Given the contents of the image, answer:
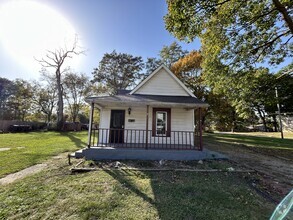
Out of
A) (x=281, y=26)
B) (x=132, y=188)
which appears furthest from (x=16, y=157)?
(x=281, y=26)

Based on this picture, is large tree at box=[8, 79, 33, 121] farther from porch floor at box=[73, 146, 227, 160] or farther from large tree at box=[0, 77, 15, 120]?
porch floor at box=[73, 146, 227, 160]

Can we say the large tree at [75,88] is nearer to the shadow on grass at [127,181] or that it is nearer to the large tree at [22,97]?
the large tree at [22,97]

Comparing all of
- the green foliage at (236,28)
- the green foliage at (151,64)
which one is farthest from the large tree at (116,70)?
the green foliage at (236,28)

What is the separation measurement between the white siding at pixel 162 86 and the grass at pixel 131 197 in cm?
596

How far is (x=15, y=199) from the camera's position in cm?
384

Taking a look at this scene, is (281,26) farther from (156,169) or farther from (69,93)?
(69,93)

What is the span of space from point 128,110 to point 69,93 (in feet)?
86.2

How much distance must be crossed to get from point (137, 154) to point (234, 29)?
8.34m

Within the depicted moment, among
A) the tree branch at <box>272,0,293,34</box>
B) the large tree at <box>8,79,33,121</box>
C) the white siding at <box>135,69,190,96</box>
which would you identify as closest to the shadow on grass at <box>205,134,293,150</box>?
the white siding at <box>135,69,190,96</box>

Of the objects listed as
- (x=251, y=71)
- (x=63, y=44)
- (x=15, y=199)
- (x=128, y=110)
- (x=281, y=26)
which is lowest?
(x=15, y=199)

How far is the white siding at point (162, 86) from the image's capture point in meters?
10.5

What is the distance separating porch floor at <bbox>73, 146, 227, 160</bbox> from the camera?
730cm

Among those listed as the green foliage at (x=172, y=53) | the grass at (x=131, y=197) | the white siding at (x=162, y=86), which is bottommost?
the grass at (x=131, y=197)

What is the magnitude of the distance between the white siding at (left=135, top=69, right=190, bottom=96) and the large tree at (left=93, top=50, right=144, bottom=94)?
58.4 ft
